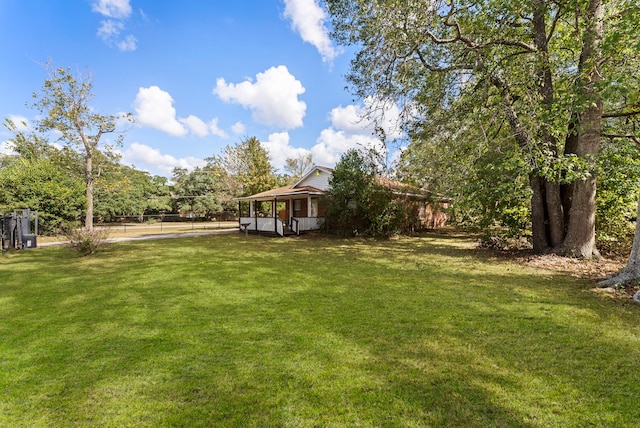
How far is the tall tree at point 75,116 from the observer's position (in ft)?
52.9

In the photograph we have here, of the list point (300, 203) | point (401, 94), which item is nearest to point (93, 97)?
point (300, 203)

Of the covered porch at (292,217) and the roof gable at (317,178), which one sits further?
the roof gable at (317,178)

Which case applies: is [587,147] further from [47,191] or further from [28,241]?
[47,191]

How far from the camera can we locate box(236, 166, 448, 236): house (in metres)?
16.5

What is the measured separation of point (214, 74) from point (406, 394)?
54.8 ft

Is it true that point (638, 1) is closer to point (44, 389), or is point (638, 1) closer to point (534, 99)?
point (534, 99)

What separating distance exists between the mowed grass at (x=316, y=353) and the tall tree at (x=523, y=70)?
11.5ft

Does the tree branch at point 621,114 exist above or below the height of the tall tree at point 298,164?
below

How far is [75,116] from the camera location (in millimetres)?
16734

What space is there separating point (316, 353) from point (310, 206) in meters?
14.9

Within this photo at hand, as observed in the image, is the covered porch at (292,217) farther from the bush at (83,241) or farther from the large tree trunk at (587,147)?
the large tree trunk at (587,147)

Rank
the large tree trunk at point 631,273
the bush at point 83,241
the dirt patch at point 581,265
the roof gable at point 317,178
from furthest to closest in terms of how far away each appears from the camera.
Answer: the roof gable at point 317,178, the bush at point 83,241, the dirt patch at point 581,265, the large tree trunk at point 631,273

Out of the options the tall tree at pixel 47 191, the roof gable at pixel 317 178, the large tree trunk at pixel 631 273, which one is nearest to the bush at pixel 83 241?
the tall tree at pixel 47 191

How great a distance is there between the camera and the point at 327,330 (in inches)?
148
